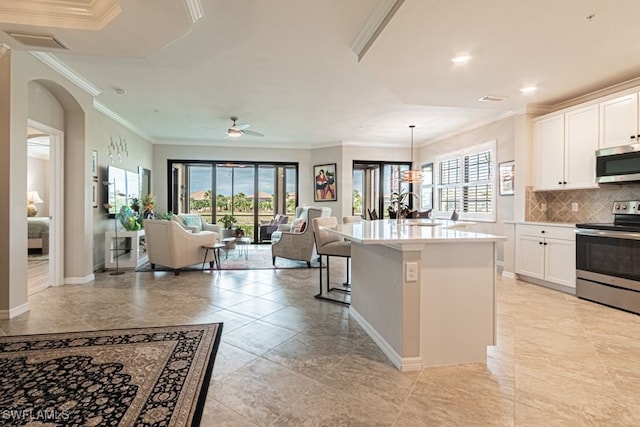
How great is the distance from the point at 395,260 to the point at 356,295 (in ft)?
3.29

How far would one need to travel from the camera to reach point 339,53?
132 inches

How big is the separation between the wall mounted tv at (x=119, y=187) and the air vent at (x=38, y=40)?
275cm

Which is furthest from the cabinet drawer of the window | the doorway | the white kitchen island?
the doorway

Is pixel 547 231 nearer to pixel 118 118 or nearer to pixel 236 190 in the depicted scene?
pixel 236 190

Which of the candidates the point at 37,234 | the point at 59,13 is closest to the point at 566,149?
the point at 59,13

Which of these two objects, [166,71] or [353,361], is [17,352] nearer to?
[353,361]

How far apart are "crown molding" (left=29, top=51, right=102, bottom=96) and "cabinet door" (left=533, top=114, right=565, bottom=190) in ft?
20.7

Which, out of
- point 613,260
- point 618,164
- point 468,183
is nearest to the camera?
point 613,260

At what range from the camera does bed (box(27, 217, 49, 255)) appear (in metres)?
6.71

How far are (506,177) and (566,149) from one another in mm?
1128

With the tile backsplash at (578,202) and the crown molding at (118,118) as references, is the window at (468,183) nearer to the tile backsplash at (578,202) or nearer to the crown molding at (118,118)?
the tile backsplash at (578,202)

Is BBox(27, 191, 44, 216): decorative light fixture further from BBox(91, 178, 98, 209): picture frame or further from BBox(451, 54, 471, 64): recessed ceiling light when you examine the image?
BBox(451, 54, 471, 64): recessed ceiling light

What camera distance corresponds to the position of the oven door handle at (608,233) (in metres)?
3.31

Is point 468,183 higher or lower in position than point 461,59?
lower
